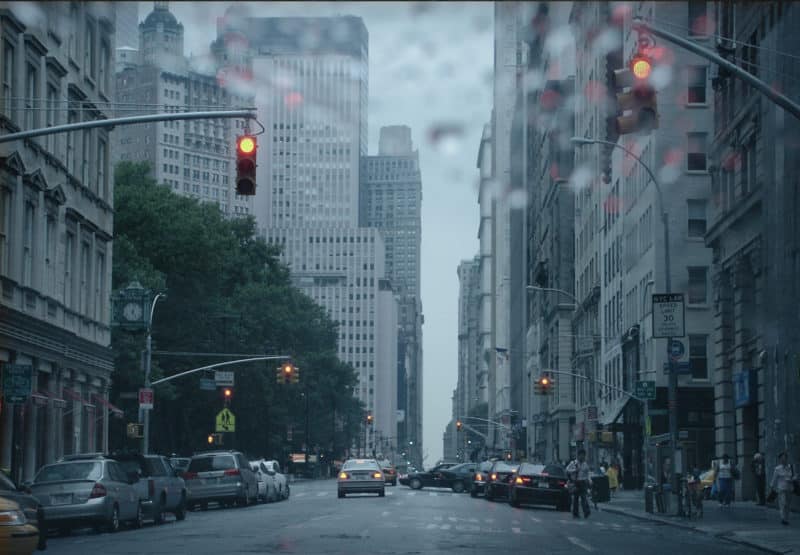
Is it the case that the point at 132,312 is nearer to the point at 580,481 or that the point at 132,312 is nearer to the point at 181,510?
the point at 181,510

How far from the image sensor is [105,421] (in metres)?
56.7

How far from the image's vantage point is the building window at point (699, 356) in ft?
219

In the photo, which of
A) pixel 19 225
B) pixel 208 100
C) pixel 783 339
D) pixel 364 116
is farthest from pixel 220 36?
pixel 208 100

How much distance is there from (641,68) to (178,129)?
11611cm

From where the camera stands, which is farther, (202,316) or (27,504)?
(202,316)

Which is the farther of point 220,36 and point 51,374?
point 51,374

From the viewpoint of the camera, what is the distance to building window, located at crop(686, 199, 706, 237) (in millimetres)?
66425

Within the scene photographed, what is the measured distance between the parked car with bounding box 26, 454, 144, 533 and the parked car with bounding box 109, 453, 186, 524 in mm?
1805

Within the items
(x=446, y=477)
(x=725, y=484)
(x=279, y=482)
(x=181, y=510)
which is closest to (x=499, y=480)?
(x=279, y=482)

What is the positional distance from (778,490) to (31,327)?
22815 mm

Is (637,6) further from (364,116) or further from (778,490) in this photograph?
(778,490)

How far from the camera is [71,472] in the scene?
102 ft

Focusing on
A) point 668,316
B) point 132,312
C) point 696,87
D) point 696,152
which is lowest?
point 668,316

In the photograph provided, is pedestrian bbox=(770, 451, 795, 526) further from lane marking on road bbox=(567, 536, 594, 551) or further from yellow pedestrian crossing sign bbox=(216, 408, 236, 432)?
yellow pedestrian crossing sign bbox=(216, 408, 236, 432)
